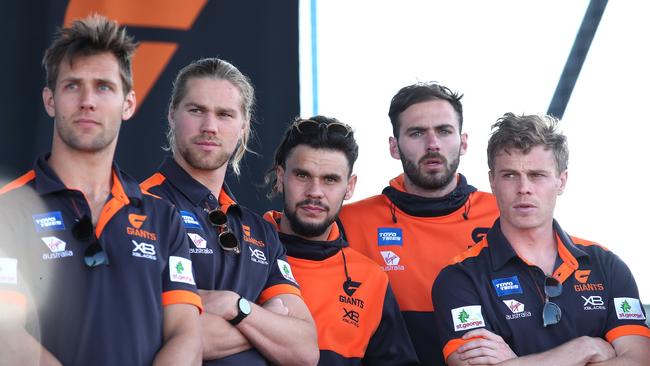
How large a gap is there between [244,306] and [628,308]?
115cm

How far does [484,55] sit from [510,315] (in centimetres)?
177

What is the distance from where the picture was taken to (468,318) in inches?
104

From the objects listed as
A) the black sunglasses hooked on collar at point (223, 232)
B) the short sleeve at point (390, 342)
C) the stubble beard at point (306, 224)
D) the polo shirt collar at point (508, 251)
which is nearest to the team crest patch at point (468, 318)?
the polo shirt collar at point (508, 251)

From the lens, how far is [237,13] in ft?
13.6

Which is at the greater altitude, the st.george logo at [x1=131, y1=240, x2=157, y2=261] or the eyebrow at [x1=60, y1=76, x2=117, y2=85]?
the eyebrow at [x1=60, y1=76, x2=117, y2=85]

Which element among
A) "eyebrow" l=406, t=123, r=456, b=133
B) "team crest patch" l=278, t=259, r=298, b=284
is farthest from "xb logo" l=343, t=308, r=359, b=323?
"eyebrow" l=406, t=123, r=456, b=133

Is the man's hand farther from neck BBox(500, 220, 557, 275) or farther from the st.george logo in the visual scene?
the st.george logo

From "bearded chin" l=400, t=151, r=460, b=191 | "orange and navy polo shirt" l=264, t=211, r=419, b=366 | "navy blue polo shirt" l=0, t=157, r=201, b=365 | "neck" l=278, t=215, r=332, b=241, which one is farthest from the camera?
"bearded chin" l=400, t=151, r=460, b=191

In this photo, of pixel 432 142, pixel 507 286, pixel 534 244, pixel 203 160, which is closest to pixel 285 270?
pixel 203 160

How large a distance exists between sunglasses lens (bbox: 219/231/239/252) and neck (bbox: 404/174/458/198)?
1.01 metres

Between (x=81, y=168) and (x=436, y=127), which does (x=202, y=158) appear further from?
(x=436, y=127)

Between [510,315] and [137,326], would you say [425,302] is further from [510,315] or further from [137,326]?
[137,326]

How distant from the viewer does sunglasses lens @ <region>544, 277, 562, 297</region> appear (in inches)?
106

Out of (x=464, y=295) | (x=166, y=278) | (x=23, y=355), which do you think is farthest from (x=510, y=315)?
(x=23, y=355)
